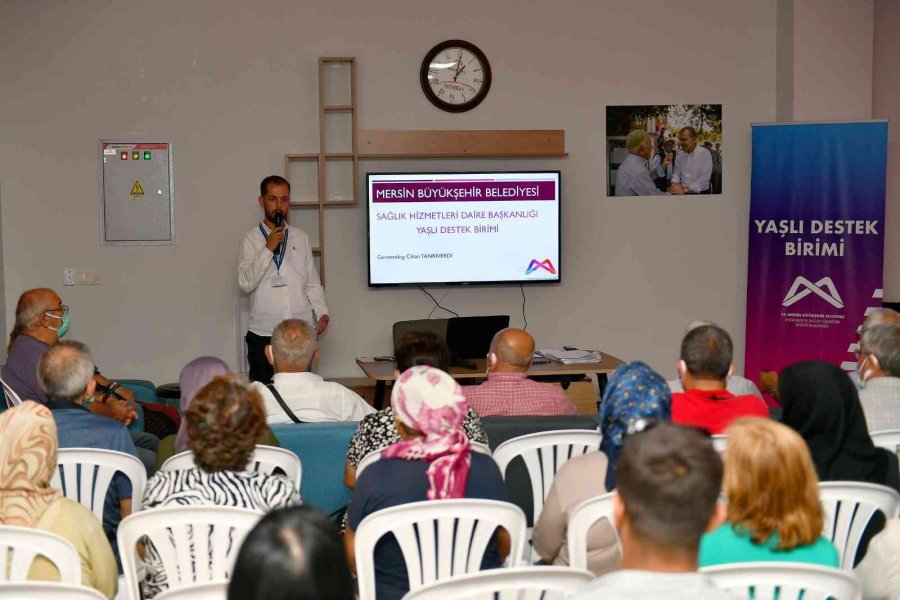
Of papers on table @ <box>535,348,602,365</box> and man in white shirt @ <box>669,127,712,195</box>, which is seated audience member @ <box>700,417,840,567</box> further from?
man in white shirt @ <box>669,127,712,195</box>

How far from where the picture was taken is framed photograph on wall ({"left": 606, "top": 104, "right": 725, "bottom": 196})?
806 cm

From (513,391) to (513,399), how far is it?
0.11 ft

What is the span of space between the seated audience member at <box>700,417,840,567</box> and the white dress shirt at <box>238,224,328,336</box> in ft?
17.3

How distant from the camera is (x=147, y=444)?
16.6ft

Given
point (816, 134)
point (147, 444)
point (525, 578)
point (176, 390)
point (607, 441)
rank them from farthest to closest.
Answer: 1. point (816, 134)
2. point (176, 390)
3. point (147, 444)
4. point (607, 441)
5. point (525, 578)

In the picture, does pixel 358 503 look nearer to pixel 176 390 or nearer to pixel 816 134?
pixel 176 390

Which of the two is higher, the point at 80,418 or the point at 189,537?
the point at 80,418

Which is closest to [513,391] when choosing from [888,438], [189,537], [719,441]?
[719,441]

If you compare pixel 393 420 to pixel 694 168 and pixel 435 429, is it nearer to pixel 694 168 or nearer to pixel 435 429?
pixel 435 429

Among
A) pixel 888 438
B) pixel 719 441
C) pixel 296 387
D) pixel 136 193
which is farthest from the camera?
pixel 136 193

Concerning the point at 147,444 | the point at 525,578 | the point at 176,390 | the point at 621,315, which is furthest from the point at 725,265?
the point at 525,578

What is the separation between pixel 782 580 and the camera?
7.08 feet

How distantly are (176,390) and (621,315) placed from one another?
3376mm

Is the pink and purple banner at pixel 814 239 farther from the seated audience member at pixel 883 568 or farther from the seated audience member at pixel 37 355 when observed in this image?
the seated audience member at pixel 883 568
